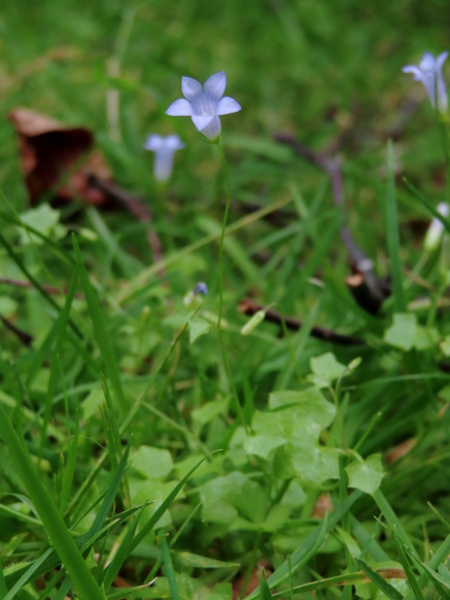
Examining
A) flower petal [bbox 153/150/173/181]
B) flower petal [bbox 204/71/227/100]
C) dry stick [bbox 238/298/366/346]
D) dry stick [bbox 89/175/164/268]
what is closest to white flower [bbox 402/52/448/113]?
flower petal [bbox 204/71/227/100]

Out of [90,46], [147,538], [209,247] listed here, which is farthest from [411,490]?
[90,46]

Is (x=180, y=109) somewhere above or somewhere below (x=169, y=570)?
above

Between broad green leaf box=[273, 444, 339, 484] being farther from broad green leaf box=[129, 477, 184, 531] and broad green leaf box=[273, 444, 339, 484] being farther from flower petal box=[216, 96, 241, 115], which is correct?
flower petal box=[216, 96, 241, 115]

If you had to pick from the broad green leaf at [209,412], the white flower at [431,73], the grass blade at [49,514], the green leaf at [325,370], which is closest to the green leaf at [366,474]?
the green leaf at [325,370]

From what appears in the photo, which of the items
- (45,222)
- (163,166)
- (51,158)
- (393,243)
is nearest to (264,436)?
(393,243)

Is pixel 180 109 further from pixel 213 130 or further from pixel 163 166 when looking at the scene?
pixel 163 166
